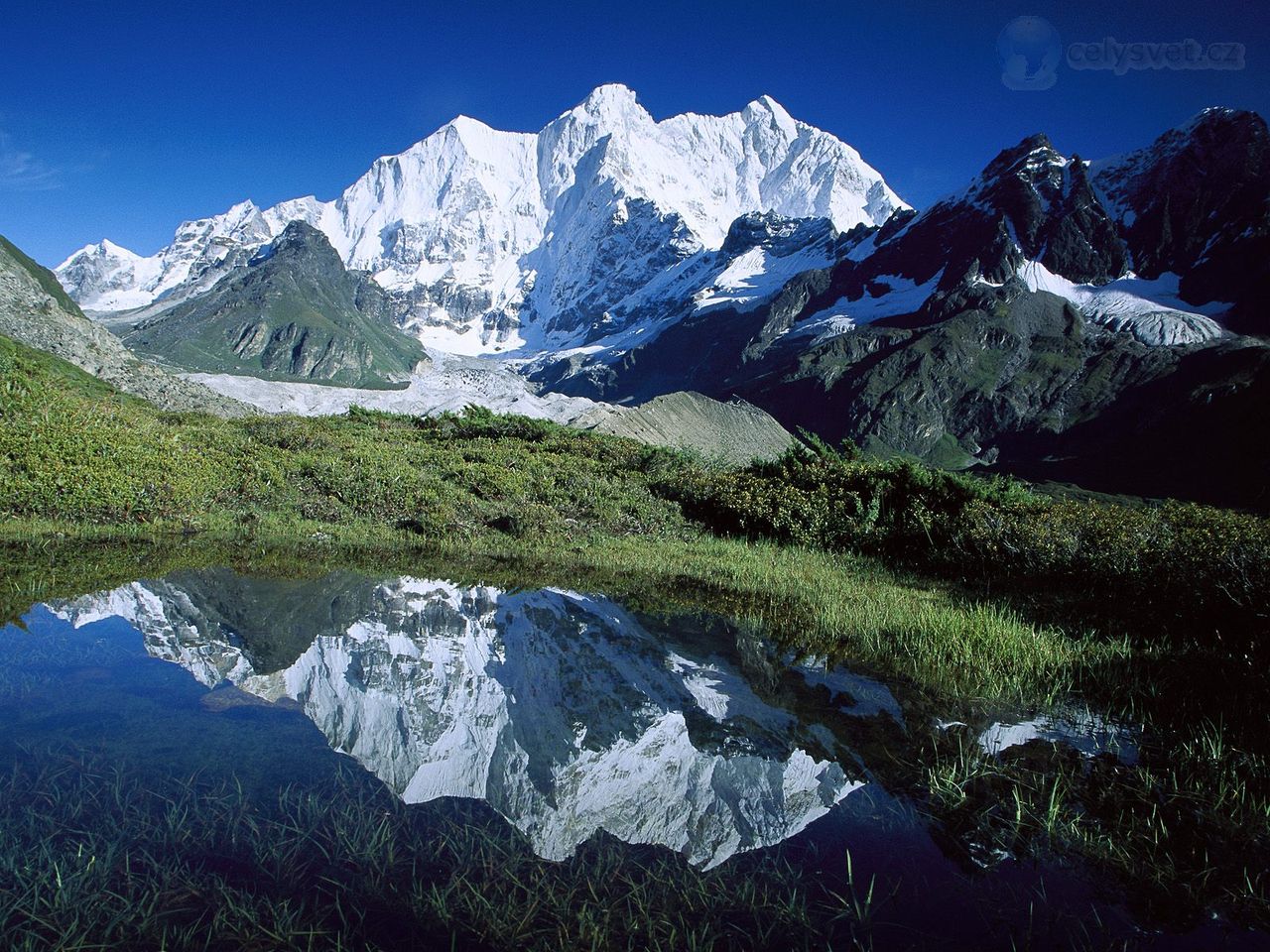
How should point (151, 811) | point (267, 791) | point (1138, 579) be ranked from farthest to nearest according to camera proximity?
1. point (1138, 579)
2. point (267, 791)
3. point (151, 811)

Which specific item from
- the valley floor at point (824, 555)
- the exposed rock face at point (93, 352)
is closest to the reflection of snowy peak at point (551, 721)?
the valley floor at point (824, 555)

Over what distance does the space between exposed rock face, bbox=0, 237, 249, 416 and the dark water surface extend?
118 feet

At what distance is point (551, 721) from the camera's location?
602 centimetres

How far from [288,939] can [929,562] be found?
43.1 feet

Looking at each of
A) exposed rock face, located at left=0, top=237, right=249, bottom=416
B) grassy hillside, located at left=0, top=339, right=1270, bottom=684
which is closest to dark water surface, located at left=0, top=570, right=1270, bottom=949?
grassy hillside, located at left=0, top=339, right=1270, bottom=684

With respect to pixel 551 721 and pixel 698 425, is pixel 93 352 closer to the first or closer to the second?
pixel 698 425

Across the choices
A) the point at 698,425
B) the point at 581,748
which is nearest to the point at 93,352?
the point at 698,425

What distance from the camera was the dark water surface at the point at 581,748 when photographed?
12.4 feet

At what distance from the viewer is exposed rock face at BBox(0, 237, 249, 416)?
128 ft

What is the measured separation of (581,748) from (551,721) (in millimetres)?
577

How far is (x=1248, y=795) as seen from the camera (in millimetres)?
4805

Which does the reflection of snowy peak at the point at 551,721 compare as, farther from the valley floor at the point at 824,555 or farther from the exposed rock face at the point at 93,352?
the exposed rock face at the point at 93,352

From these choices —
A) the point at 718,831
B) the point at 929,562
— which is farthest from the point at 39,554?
the point at 929,562

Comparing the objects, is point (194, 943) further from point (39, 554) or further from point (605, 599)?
point (39, 554)
